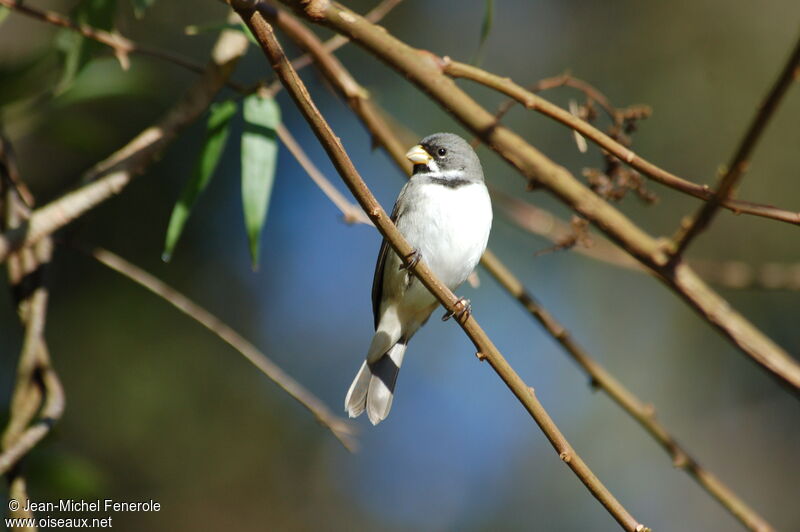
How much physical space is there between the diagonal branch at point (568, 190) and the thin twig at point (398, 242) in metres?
0.59

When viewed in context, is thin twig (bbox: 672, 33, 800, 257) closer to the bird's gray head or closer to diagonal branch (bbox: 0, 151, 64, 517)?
the bird's gray head

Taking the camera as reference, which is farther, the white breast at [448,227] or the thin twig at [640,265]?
the white breast at [448,227]

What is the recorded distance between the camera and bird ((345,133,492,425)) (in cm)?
368

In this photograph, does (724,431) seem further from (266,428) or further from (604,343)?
(266,428)

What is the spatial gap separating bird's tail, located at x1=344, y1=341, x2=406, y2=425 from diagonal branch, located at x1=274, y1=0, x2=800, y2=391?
1.34 meters

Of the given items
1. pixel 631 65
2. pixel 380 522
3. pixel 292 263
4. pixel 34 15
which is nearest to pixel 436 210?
pixel 34 15

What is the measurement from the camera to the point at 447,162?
410 centimetres

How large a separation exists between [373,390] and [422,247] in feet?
2.15

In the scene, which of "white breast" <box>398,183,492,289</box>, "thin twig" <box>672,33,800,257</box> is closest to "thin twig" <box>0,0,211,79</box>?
"white breast" <box>398,183,492,289</box>

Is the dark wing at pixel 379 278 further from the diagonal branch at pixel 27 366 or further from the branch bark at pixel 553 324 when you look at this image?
the diagonal branch at pixel 27 366

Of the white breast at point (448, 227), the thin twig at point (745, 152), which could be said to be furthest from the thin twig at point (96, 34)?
the thin twig at point (745, 152)

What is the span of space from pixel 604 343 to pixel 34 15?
20.2 ft

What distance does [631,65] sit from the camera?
290 inches

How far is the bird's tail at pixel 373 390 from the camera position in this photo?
3625 millimetres
